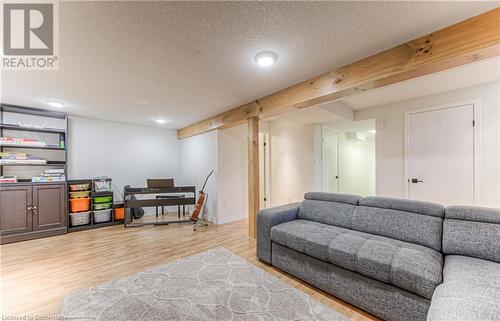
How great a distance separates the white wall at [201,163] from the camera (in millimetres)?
4555

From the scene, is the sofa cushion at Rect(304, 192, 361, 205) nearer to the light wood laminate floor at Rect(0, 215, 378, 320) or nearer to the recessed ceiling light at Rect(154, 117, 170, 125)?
the light wood laminate floor at Rect(0, 215, 378, 320)

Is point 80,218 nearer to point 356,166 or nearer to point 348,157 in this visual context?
point 348,157

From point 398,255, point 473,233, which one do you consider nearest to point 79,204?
point 398,255

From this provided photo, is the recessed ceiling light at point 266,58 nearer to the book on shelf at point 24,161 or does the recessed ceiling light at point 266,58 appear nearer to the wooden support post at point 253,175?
the wooden support post at point 253,175

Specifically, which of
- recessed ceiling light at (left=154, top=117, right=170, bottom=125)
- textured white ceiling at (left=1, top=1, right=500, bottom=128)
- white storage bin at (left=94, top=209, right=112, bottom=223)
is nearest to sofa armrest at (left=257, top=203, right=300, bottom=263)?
textured white ceiling at (left=1, top=1, right=500, bottom=128)

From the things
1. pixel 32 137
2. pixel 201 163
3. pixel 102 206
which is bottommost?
pixel 102 206

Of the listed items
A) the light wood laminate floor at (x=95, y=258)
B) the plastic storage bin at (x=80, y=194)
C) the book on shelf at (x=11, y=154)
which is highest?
the book on shelf at (x=11, y=154)

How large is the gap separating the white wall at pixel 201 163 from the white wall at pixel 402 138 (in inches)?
126

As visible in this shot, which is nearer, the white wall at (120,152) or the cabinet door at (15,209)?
the cabinet door at (15,209)

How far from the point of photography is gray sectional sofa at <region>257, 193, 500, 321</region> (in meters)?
1.26

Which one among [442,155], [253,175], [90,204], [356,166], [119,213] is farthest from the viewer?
[356,166]

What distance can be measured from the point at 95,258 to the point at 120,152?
9.14ft

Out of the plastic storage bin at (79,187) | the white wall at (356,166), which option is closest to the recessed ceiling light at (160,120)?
the plastic storage bin at (79,187)

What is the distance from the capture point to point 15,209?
11.2 feet
